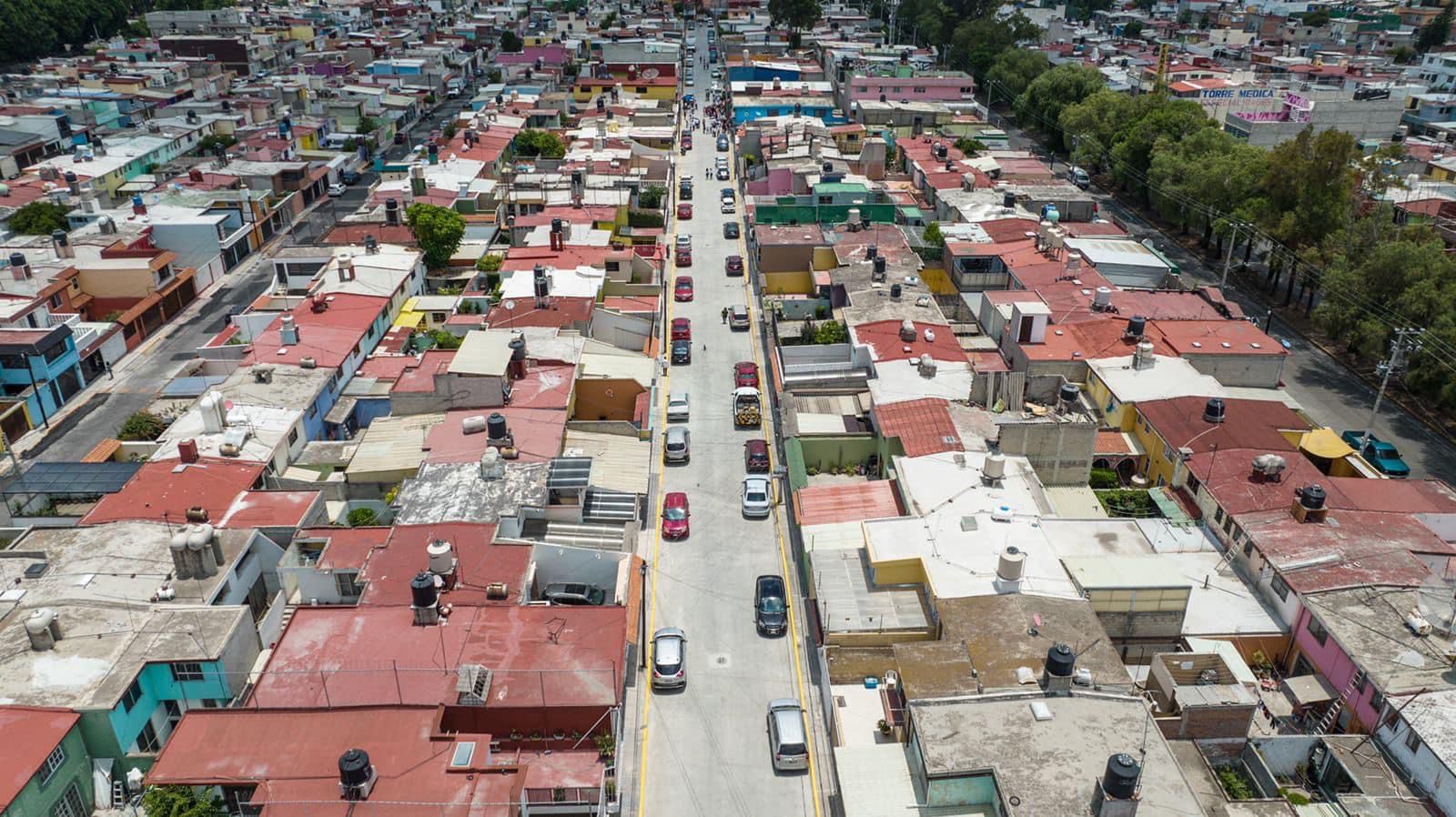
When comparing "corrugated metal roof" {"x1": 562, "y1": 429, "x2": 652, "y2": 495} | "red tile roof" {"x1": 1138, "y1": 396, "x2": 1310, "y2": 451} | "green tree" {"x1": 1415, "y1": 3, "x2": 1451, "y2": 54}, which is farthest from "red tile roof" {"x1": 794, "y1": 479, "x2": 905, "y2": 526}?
"green tree" {"x1": 1415, "y1": 3, "x2": 1451, "y2": 54}

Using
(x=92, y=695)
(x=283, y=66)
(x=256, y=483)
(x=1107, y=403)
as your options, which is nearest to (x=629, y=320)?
(x=256, y=483)

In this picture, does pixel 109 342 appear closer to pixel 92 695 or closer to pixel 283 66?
pixel 92 695

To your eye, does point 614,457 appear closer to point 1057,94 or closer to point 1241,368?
point 1241,368

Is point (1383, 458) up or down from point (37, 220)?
down

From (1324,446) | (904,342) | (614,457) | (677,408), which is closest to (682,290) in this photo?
(677,408)

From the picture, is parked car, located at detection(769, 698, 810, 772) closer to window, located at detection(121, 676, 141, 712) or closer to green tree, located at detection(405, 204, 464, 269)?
window, located at detection(121, 676, 141, 712)
